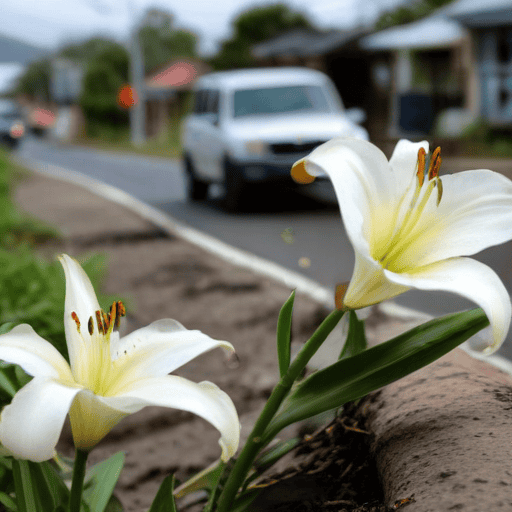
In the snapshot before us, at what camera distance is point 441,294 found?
555 centimetres

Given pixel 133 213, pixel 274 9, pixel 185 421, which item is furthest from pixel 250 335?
pixel 274 9

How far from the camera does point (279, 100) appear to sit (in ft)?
39.2

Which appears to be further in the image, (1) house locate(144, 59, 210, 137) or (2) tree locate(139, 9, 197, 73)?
(2) tree locate(139, 9, 197, 73)

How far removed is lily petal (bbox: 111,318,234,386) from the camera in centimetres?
125

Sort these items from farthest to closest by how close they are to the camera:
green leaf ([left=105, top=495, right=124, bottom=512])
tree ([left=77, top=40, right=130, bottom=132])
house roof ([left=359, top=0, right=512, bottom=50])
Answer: tree ([left=77, top=40, right=130, bottom=132]) < house roof ([left=359, top=0, right=512, bottom=50]) < green leaf ([left=105, top=495, right=124, bottom=512])

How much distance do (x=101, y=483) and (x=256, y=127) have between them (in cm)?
986

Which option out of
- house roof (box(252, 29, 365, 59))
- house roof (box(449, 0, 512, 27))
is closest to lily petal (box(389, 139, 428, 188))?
house roof (box(449, 0, 512, 27))

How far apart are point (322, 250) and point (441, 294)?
2.31m

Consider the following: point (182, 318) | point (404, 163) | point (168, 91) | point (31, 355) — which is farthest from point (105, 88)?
point (31, 355)

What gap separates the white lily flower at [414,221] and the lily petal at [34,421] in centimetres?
45

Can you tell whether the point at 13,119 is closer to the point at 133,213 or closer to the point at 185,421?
the point at 133,213

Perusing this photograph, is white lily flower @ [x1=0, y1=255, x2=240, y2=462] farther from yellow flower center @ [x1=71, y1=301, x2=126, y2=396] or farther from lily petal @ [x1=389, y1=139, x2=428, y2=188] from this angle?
lily petal @ [x1=389, y1=139, x2=428, y2=188]

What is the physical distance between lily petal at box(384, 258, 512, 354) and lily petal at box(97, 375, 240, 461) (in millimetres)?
299

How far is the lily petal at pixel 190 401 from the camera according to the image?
1.12 metres
